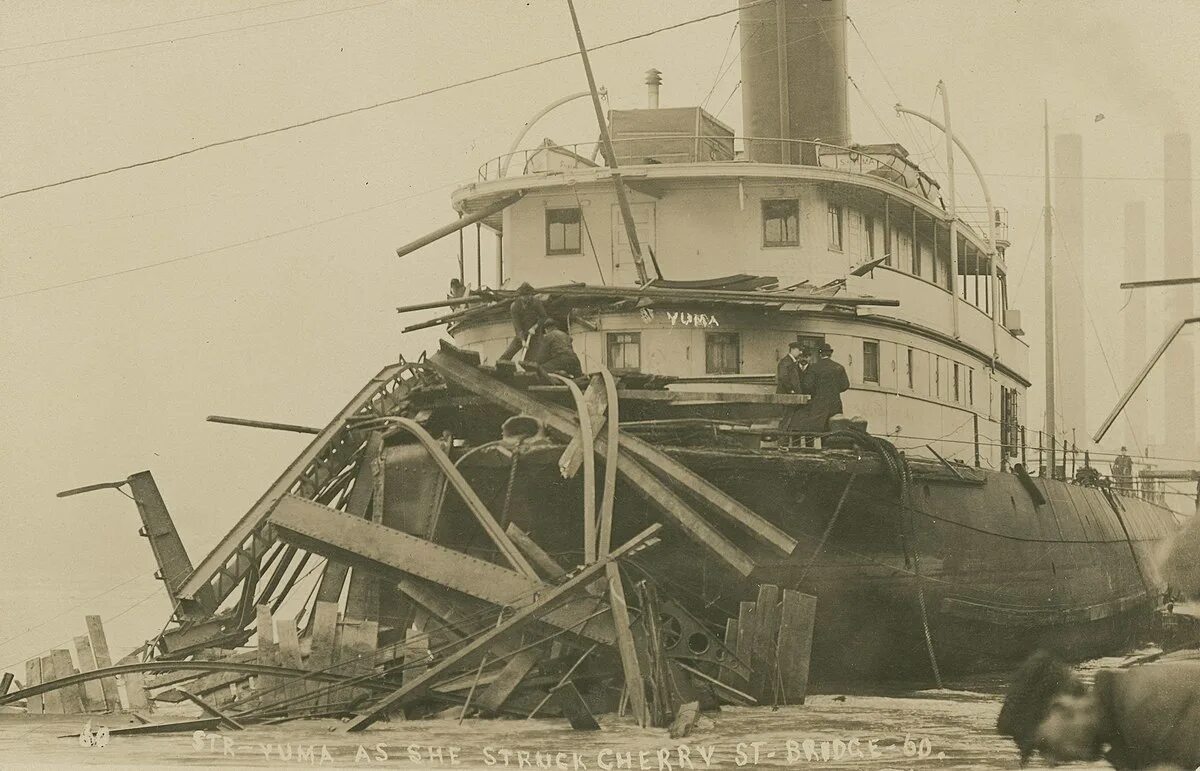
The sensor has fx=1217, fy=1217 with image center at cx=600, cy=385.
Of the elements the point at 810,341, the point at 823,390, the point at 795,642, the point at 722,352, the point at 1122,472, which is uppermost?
the point at 810,341

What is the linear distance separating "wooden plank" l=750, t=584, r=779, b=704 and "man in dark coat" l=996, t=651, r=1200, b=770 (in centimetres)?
634

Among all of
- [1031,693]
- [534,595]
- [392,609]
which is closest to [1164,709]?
[1031,693]

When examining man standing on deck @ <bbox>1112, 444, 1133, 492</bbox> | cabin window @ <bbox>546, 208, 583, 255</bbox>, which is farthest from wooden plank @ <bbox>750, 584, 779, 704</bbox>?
man standing on deck @ <bbox>1112, 444, 1133, 492</bbox>

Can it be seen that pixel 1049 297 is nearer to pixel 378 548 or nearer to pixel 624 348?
pixel 624 348

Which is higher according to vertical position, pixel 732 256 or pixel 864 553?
pixel 732 256

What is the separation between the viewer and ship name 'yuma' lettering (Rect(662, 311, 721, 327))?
48.1 ft

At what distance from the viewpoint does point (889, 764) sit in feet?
27.3

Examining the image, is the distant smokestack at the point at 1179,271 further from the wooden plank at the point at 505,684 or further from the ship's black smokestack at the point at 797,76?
the wooden plank at the point at 505,684

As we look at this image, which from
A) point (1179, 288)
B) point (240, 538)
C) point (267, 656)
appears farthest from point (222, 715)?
point (1179, 288)

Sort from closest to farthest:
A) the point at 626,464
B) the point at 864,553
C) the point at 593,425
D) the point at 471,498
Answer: the point at 471,498
the point at 626,464
the point at 593,425
the point at 864,553

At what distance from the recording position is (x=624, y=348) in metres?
15.0

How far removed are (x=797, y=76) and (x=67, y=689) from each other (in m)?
13.2

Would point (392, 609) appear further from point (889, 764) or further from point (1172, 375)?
point (1172, 375)

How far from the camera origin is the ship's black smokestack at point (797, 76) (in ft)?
59.6
